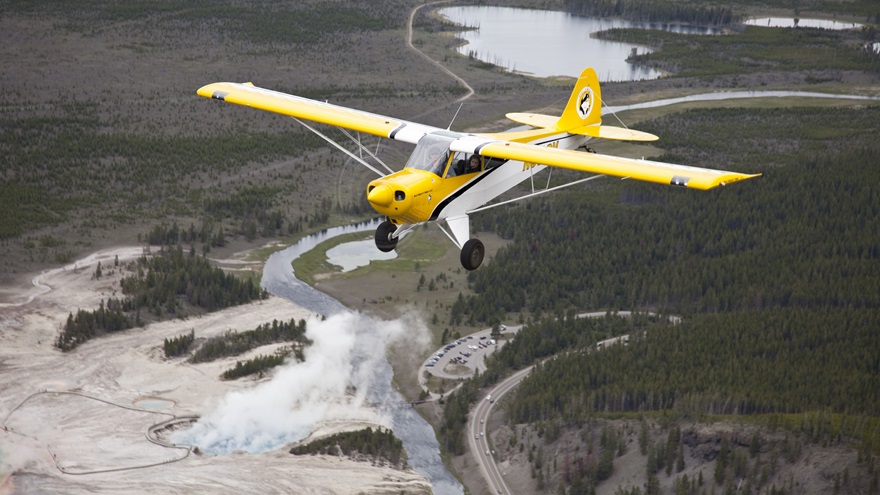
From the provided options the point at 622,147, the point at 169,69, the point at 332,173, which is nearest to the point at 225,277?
the point at 332,173

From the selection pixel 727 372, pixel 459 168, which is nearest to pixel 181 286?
pixel 727 372

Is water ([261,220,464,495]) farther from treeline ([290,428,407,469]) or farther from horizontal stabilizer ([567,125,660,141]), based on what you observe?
horizontal stabilizer ([567,125,660,141])

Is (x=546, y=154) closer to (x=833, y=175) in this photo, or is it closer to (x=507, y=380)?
(x=507, y=380)

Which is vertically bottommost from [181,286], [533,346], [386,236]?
[533,346]

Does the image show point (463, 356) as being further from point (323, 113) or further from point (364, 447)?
point (323, 113)

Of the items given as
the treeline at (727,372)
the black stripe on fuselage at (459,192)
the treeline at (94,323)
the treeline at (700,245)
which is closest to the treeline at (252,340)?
the treeline at (94,323)

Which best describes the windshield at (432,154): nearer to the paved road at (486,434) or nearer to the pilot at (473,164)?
the pilot at (473,164)

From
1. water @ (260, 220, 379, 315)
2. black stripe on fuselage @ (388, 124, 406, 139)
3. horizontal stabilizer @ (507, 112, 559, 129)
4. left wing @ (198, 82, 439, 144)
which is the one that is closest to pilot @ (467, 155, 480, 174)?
left wing @ (198, 82, 439, 144)
